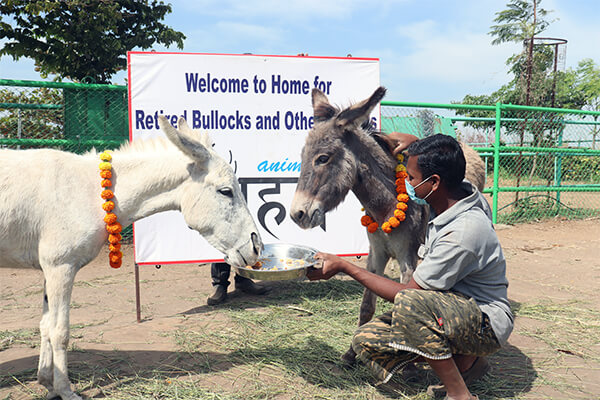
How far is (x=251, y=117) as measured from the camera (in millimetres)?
4859

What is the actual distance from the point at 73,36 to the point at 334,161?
363 inches

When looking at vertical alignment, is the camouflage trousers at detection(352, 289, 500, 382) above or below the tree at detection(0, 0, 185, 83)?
below

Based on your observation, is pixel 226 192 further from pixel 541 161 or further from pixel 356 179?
pixel 541 161

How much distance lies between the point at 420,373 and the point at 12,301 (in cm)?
469

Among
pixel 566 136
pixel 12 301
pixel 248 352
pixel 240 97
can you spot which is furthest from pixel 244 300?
pixel 566 136

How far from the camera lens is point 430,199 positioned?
270 centimetres

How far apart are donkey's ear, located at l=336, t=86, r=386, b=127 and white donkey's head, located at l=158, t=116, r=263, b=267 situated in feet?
3.31

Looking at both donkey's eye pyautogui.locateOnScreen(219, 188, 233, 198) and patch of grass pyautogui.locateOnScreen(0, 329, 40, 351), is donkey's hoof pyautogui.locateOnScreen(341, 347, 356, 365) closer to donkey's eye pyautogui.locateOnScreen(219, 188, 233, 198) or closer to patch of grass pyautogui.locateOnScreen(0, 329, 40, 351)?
donkey's eye pyautogui.locateOnScreen(219, 188, 233, 198)

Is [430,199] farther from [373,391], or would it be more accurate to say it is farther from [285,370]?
[285,370]

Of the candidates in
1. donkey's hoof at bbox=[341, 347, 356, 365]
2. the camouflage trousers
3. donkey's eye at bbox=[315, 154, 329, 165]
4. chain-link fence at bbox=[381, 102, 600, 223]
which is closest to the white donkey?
donkey's eye at bbox=[315, 154, 329, 165]

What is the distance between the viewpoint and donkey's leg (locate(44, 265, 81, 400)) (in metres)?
2.72

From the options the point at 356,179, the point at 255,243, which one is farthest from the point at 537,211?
the point at 255,243

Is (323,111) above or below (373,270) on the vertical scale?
above

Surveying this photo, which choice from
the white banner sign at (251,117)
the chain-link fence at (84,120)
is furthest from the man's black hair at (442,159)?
the chain-link fence at (84,120)
